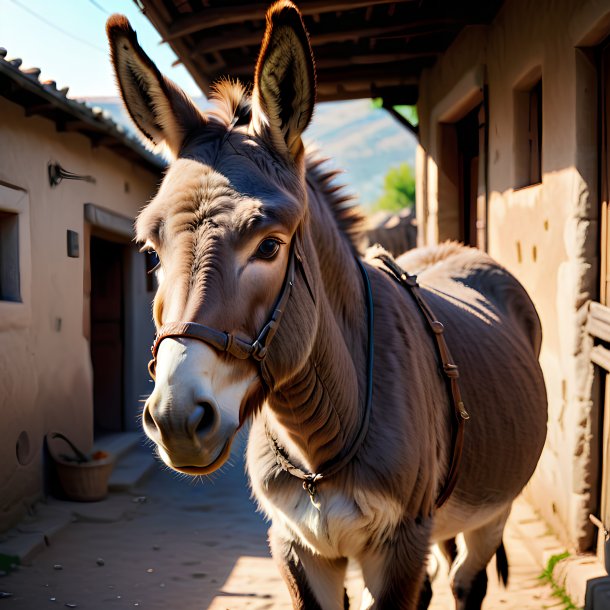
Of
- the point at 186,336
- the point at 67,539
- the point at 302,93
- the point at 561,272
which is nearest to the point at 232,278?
the point at 186,336

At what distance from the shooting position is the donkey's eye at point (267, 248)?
5.74 ft

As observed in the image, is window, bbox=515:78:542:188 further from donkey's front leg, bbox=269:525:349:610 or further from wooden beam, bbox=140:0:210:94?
donkey's front leg, bbox=269:525:349:610

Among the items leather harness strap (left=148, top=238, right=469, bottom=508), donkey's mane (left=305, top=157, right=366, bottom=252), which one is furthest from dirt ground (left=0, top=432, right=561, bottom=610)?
donkey's mane (left=305, top=157, right=366, bottom=252)

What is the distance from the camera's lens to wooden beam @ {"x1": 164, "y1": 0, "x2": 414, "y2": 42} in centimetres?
559

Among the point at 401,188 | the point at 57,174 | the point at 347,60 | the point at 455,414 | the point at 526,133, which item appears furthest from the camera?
the point at 401,188

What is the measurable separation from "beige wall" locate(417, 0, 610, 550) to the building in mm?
3361

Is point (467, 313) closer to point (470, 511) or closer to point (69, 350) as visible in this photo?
point (470, 511)

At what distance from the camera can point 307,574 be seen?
7.73ft

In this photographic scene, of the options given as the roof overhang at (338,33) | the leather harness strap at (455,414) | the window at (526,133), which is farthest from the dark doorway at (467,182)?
the leather harness strap at (455,414)

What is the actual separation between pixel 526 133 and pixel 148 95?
4.22m

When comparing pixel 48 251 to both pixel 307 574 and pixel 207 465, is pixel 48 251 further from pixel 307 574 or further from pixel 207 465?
pixel 207 465

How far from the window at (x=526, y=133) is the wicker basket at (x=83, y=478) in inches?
160

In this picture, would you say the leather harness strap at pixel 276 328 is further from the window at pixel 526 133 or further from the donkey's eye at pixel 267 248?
the window at pixel 526 133

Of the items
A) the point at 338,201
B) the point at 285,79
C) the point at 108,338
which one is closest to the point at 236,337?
the point at 285,79
